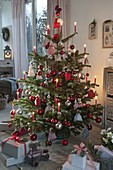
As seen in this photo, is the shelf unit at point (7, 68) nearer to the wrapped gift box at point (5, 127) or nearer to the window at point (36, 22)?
the window at point (36, 22)

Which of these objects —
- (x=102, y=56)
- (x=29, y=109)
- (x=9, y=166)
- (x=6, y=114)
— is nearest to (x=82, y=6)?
(x=102, y=56)

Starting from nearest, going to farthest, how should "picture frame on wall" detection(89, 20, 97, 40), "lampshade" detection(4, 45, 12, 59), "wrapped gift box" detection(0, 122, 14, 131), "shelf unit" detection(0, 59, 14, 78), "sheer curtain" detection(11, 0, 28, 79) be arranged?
"wrapped gift box" detection(0, 122, 14, 131)
"picture frame on wall" detection(89, 20, 97, 40)
"sheer curtain" detection(11, 0, 28, 79)
"shelf unit" detection(0, 59, 14, 78)
"lampshade" detection(4, 45, 12, 59)

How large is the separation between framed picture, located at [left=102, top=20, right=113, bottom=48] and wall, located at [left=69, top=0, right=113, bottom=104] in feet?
0.21

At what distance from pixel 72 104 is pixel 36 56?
774 millimetres

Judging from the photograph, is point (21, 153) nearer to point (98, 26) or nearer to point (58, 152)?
point (58, 152)

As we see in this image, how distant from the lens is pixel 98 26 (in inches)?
156

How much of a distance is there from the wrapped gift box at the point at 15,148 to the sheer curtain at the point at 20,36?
128 inches

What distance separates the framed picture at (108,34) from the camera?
3723 mm

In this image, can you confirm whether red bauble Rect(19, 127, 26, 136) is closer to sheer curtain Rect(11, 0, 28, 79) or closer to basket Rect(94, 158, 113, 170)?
basket Rect(94, 158, 113, 170)

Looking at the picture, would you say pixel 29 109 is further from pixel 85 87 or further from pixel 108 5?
pixel 108 5

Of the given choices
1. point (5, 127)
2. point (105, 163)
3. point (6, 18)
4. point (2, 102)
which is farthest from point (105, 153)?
point (6, 18)

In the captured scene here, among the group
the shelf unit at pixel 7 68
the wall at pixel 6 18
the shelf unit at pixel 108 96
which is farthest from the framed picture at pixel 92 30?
the wall at pixel 6 18

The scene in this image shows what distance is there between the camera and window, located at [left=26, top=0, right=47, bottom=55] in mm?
5561

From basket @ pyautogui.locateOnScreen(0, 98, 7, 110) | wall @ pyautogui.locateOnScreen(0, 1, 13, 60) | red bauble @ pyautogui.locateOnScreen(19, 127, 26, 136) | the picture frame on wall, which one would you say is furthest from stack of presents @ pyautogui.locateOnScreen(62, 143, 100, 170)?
wall @ pyautogui.locateOnScreen(0, 1, 13, 60)
